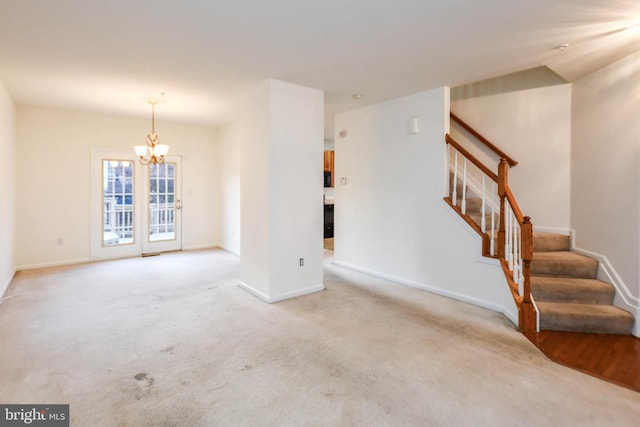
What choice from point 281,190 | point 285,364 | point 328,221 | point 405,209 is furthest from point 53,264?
point 405,209

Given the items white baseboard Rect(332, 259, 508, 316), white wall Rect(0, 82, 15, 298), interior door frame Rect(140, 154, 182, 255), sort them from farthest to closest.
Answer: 1. interior door frame Rect(140, 154, 182, 255)
2. white wall Rect(0, 82, 15, 298)
3. white baseboard Rect(332, 259, 508, 316)

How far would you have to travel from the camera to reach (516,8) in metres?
2.17

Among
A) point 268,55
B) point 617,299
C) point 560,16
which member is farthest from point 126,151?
point 617,299

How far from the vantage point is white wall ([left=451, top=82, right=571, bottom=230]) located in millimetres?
3938

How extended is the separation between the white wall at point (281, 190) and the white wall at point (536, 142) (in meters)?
2.50

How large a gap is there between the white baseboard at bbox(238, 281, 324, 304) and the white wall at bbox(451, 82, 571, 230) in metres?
3.02

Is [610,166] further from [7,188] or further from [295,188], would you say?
[7,188]

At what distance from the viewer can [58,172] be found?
17.2ft

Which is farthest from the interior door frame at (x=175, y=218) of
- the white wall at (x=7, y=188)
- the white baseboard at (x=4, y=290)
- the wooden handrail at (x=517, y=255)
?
the wooden handrail at (x=517, y=255)

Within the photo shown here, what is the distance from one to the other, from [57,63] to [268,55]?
220cm

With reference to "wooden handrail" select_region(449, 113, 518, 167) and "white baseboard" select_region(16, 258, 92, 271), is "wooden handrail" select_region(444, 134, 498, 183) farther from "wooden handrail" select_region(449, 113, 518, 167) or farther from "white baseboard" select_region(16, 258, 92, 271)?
"white baseboard" select_region(16, 258, 92, 271)

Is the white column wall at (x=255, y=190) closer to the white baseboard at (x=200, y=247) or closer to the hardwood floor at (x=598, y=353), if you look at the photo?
the hardwood floor at (x=598, y=353)

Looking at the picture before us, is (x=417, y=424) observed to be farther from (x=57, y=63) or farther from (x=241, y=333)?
(x=57, y=63)

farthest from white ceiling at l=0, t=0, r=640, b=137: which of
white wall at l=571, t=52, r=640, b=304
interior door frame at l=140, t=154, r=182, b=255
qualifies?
interior door frame at l=140, t=154, r=182, b=255
